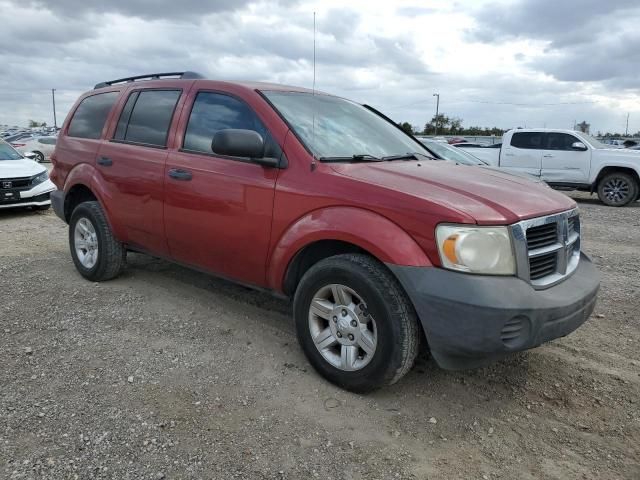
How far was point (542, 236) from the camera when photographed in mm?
2971

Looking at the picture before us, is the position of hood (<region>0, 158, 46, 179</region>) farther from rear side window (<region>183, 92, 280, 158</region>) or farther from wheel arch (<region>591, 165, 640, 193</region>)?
wheel arch (<region>591, 165, 640, 193</region>)

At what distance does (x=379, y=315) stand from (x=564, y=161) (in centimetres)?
1174

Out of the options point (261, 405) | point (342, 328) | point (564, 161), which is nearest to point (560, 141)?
point (564, 161)

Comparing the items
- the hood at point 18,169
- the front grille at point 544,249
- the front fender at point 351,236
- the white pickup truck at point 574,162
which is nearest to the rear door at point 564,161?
the white pickup truck at point 574,162

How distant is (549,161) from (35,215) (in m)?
11.4

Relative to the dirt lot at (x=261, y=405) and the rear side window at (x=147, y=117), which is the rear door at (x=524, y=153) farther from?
the rear side window at (x=147, y=117)

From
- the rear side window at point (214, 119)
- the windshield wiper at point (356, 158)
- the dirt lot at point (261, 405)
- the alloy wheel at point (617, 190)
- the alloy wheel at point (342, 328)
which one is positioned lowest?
the dirt lot at point (261, 405)

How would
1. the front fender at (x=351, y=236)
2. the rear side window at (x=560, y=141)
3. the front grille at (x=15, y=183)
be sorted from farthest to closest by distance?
the rear side window at (x=560, y=141), the front grille at (x=15, y=183), the front fender at (x=351, y=236)

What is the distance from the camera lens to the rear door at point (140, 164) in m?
4.27

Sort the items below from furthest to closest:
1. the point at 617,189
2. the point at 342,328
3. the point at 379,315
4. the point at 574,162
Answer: the point at 574,162 → the point at 617,189 → the point at 342,328 → the point at 379,315

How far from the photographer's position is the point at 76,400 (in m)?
3.05

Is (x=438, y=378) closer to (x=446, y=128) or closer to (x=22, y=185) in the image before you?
(x=22, y=185)

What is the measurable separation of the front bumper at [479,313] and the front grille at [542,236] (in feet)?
0.83

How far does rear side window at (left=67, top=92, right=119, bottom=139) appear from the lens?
5.02 metres
